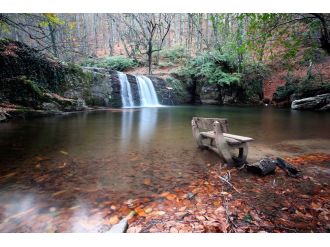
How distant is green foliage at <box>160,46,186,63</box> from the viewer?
25.8 metres

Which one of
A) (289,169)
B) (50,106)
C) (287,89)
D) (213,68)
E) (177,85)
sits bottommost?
(289,169)

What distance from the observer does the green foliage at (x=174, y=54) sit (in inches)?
1017

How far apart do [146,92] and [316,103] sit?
35.8ft

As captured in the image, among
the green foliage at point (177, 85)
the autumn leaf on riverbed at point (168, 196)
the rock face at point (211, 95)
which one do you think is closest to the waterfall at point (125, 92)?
the green foliage at point (177, 85)

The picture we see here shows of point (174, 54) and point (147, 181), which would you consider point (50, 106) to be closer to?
point (147, 181)

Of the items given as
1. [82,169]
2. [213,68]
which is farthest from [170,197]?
[213,68]

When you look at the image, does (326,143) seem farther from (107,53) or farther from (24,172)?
(107,53)

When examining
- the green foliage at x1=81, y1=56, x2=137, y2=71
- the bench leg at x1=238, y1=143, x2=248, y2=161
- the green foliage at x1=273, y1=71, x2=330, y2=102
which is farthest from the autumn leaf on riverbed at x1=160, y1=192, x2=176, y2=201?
the green foliage at x1=81, y1=56, x2=137, y2=71

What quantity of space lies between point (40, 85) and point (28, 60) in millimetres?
1208

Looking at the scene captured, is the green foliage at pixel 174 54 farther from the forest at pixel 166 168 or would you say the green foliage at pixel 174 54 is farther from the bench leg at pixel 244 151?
the bench leg at pixel 244 151

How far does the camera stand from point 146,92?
18172 millimetres

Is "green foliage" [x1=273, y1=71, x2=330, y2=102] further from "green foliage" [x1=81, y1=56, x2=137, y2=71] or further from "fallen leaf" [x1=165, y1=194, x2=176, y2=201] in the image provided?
"fallen leaf" [x1=165, y1=194, x2=176, y2=201]

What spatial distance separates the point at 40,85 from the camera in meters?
11.8
